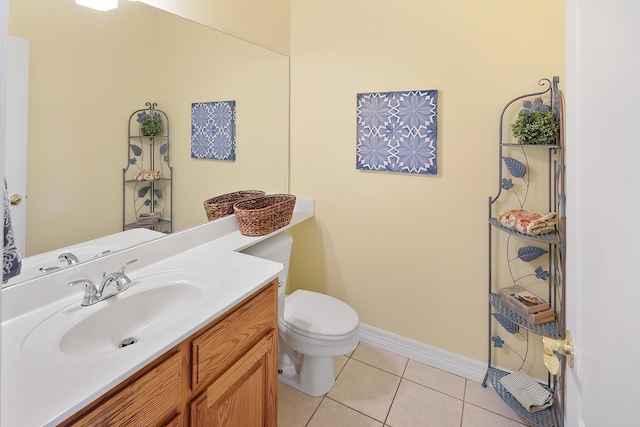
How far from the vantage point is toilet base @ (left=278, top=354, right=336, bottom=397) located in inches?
69.1

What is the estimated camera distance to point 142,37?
1.33 meters

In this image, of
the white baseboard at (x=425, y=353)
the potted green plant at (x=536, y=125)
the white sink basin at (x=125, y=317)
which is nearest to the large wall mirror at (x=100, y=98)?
the white sink basin at (x=125, y=317)

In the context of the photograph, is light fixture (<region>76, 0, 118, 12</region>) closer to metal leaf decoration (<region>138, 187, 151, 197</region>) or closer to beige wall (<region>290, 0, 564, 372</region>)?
metal leaf decoration (<region>138, 187, 151, 197</region>)

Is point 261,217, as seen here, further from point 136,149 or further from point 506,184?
point 506,184

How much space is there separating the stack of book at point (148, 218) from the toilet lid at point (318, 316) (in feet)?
2.70

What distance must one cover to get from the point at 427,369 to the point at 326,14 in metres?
2.35

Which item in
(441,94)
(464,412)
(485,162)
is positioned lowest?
(464,412)

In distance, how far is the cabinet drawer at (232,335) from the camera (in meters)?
0.94

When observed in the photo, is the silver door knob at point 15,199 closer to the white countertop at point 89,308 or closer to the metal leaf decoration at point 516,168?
the white countertop at point 89,308

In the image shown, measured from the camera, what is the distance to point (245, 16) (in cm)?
194

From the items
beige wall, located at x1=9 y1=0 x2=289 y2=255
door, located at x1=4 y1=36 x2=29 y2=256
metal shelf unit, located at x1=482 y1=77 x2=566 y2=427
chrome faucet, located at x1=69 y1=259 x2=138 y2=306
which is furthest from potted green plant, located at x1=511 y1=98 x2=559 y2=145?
door, located at x1=4 y1=36 x2=29 y2=256

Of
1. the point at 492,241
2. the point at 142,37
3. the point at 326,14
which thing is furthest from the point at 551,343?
the point at 326,14

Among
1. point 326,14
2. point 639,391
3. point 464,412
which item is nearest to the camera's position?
point 639,391

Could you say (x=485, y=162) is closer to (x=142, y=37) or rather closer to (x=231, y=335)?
(x=231, y=335)
